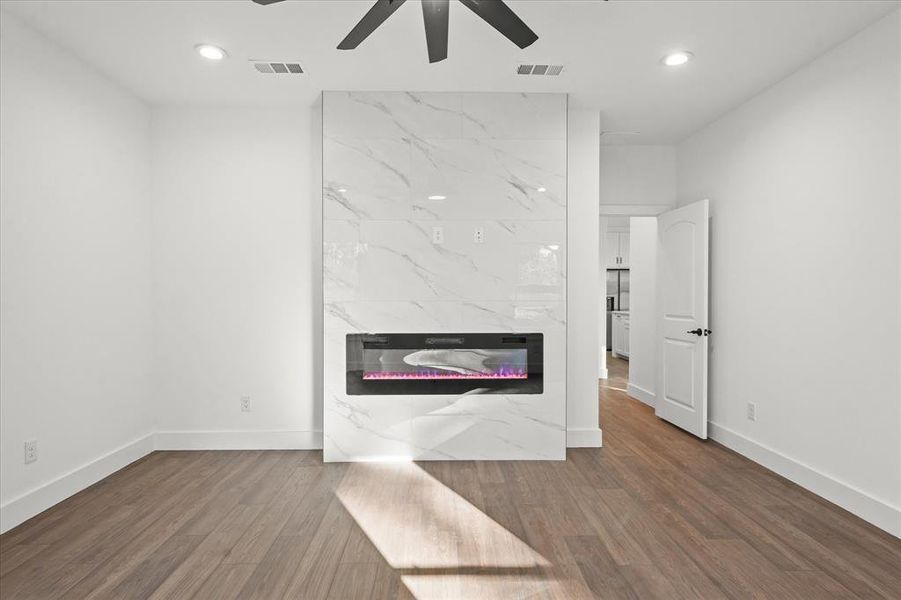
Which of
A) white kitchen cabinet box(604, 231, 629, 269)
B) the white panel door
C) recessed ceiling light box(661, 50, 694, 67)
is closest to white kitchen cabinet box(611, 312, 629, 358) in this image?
white kitchen cabinet box(604, 231, 629, 269)

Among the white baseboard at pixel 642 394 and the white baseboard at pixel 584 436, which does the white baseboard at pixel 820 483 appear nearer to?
the white baseboard at pixel 584 436

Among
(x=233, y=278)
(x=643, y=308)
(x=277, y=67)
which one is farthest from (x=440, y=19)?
(x=643, y=308)

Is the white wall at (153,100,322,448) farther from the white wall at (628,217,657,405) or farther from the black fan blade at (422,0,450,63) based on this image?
the white wall at (628,217,657,405)

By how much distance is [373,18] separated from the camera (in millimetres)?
1985

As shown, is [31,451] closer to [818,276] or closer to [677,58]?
[677,58]

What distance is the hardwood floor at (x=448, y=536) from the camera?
2.06m

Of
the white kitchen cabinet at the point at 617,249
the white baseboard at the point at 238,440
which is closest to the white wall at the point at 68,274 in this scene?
the white baseboard at the point at 238,440

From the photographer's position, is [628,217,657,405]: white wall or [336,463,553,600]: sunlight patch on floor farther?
[628,217,657,405]: white wall

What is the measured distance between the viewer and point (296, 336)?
12.7 ft

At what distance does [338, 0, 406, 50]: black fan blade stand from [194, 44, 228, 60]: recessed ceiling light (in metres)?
1.29

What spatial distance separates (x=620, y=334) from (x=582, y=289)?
595cm

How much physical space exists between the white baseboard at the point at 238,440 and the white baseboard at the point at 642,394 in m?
3.40

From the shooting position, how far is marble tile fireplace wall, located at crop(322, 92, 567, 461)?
143 inches

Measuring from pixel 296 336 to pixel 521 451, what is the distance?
1.94 meters
